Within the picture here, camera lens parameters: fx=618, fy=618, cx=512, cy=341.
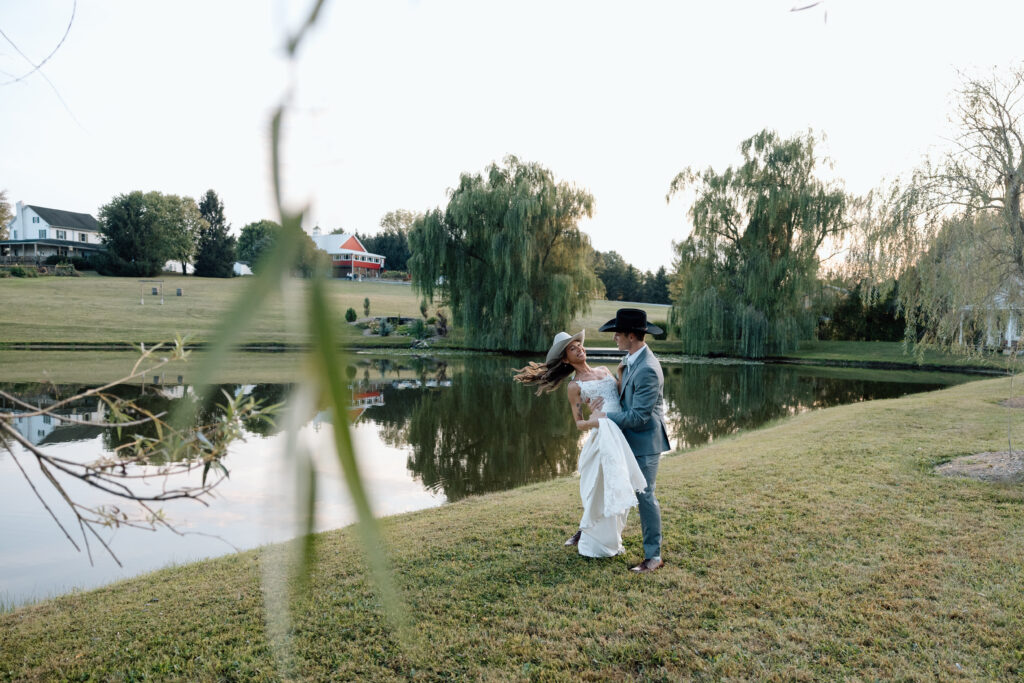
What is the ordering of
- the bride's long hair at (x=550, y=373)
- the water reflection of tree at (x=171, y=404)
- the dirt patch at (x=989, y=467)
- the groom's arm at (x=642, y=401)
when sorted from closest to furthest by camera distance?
1. the water reflection of tree at (x=171, y=404)
2. the groom's arm at (x=642, y=401)
3. the bride's long hair at (x=550, y=373)
4. the dirt patch at (x=989, y=467)

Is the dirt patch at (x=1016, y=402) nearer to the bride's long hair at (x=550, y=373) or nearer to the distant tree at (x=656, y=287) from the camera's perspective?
the bride's long hair at (x=550, y=373)

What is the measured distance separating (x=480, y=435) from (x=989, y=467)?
7899 mm

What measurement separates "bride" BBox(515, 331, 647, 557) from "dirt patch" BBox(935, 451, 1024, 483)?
444 centimetres

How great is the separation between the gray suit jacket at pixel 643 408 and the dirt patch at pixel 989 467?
14.2ft

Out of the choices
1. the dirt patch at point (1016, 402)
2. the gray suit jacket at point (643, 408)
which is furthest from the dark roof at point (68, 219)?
the dirt patch at point (1016, 402)

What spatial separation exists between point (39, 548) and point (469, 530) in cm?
409

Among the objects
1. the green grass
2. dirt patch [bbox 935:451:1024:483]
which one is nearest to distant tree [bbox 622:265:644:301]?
the green grass

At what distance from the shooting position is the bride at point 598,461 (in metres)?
4.27

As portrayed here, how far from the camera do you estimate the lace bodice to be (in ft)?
15.2

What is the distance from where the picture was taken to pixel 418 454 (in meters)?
10.4

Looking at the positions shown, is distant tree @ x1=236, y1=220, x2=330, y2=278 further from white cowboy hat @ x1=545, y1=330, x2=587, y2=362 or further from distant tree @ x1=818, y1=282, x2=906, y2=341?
distant tree @ x1=818, y1=282, x2=906, y2=341

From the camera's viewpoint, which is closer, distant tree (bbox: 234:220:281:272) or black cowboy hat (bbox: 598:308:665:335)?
distant tree (bbox: 234:220:281:272)

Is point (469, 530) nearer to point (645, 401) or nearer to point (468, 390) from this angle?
point (645, 401)

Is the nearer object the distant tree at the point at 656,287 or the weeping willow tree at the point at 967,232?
the weeping willow tree at the point at 967,232
